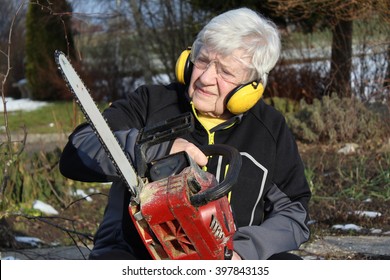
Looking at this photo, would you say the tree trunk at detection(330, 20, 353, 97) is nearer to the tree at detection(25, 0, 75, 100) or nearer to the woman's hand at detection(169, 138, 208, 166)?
the tree at detection(25, 0, 75, 100)

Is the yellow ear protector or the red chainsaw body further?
the yellow ear protector

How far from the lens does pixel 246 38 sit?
2.89 meters

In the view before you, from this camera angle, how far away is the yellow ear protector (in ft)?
9.30

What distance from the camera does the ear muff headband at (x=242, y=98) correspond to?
2834mm

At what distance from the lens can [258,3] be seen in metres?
11.1

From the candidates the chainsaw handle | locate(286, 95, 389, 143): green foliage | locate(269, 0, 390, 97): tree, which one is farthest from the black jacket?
locate(286, 95, 389, 143): green foliage

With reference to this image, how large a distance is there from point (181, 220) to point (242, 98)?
2.23ft

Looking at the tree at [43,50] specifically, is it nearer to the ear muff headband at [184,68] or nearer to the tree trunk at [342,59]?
the tree trunk at [342,59]

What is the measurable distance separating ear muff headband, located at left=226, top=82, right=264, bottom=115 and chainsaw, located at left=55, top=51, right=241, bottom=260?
363 millimetres

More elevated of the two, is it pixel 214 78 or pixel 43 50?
pixel 214 78

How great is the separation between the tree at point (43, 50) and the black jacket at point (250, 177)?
13.1 m

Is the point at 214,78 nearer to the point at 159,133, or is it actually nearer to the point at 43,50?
the point at 159,133

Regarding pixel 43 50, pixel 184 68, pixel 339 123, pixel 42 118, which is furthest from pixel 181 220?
pixel 43 50
